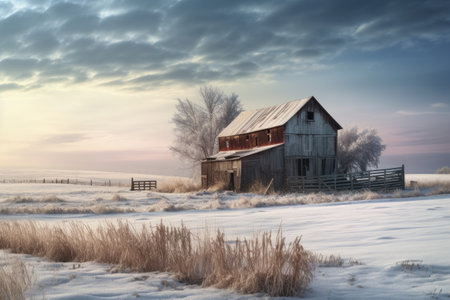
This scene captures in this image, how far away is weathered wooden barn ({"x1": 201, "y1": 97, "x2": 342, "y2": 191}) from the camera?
33.8 meters

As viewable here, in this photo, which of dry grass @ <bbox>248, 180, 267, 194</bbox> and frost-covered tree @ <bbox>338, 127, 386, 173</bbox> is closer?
dry grass @ <bbox>248, 180, 267, 194</bbox>

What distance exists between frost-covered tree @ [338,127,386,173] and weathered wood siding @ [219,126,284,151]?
1591 cm

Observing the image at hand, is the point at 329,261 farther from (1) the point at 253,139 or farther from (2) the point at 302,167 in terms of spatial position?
(1) the point at 253,139

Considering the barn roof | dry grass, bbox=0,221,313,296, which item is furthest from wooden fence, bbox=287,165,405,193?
dry grass, bbox=0,221,313,296

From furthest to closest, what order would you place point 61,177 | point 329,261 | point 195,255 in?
point 61,177 < point 329,261 < point 195,255

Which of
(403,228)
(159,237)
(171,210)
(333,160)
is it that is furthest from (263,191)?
(159,237)

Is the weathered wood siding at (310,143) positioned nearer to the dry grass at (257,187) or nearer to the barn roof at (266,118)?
the barn roof at (266,118)

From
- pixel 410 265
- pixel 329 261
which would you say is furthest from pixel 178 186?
pixel 410 265

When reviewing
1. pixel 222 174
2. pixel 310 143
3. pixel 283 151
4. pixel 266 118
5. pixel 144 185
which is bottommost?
pixel 144 185

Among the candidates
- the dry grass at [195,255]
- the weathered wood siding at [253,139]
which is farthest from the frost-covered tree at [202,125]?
the dry grass at [195,255]

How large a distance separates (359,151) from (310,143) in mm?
16257

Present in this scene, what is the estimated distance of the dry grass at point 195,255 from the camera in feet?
15.4

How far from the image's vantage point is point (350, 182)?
106ft

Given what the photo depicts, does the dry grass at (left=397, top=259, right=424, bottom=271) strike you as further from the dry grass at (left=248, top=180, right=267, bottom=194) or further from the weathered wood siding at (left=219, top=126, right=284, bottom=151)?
the weathered wood siding at (left=219, top=126, right=284, bottom=151)
